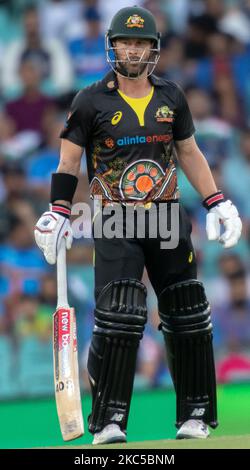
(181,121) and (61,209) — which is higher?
(181,121)

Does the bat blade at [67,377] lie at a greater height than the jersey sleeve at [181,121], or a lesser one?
lesser

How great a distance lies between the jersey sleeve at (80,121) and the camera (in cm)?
595

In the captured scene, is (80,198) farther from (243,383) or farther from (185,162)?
(185,162)

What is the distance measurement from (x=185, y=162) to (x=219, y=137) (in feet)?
15.7

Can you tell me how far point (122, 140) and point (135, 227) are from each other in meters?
0.45

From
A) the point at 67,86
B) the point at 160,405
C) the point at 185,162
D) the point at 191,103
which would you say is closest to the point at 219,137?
the point at 191,103

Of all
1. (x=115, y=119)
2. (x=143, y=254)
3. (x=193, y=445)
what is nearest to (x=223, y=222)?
(x=143, y=254)

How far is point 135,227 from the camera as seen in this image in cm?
600

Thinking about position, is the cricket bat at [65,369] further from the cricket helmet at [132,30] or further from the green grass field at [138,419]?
the cricket helmet at [132,30]

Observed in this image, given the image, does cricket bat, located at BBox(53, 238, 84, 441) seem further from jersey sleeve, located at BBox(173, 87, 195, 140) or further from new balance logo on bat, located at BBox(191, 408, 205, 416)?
jersey sleeve, located at BBox(173, 87, 195, 140)

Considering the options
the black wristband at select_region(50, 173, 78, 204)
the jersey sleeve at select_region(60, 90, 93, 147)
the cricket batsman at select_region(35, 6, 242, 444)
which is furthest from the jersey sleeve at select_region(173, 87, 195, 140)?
the black wristband at select_region(50, 173, 78, 204)

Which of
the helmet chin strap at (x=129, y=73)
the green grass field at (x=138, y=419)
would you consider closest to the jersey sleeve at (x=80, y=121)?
the helmet chin strap at (x=129, y=73)

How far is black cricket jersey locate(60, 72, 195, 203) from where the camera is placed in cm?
595

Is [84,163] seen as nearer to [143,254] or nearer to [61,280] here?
[143,254]
